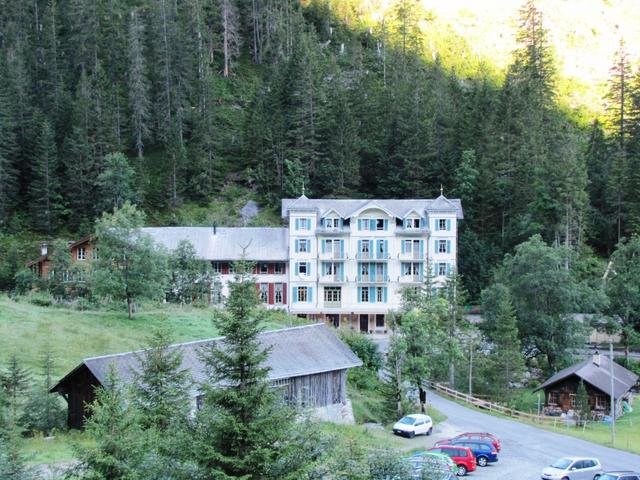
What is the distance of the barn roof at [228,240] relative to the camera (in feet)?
220

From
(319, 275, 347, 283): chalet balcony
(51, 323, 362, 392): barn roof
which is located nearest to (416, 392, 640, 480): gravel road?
(51, 323, 362, 392): barn roof

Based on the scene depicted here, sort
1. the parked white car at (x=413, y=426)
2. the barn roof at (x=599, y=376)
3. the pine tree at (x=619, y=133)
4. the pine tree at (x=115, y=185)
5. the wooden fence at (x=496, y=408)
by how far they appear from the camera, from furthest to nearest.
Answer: the pine tree at (x=115, y=185), the pine tree at (x=619, y=133), the barn roof at (x=599, y=376), the wooden fence at (x=496, y=408), the parked white car at (x=413, y=426)

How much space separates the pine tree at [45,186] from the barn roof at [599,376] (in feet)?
156

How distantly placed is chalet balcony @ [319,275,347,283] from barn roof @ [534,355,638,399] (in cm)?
2011

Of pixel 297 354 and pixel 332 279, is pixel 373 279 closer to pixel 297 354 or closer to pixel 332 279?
pixel 332 279

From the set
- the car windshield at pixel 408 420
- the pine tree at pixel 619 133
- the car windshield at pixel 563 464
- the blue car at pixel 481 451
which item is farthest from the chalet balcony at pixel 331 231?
the car windshield at pixel 563 464

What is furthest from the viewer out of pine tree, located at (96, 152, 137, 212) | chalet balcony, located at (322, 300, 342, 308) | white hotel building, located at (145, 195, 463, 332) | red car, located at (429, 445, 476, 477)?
pine tree, located at (96, 152, 137, 212)

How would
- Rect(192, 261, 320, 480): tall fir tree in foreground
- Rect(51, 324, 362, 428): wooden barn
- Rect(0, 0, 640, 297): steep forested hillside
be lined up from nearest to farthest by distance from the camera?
Rect(192, 261, 320, 480): tall fir tree in foreground, Rect(51, 324, 362, 428): wooden barn, Rect(0, 0, 640, 297): steep forested hillside

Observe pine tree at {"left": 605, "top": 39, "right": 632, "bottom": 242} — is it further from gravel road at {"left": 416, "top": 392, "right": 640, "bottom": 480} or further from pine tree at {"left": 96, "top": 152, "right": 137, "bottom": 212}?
pine tree at {"left": 96, "top": 152, "right": 137, "bottom": 212}

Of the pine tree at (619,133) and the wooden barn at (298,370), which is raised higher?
the pine tree at (619,133)

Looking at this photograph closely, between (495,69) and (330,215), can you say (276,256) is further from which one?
(495,69)

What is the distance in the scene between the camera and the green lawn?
44.8 m

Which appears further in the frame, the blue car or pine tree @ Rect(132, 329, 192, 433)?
the blue car

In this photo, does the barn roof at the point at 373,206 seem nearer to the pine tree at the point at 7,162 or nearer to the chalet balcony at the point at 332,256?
the chalet balcony at the point at 332,256
